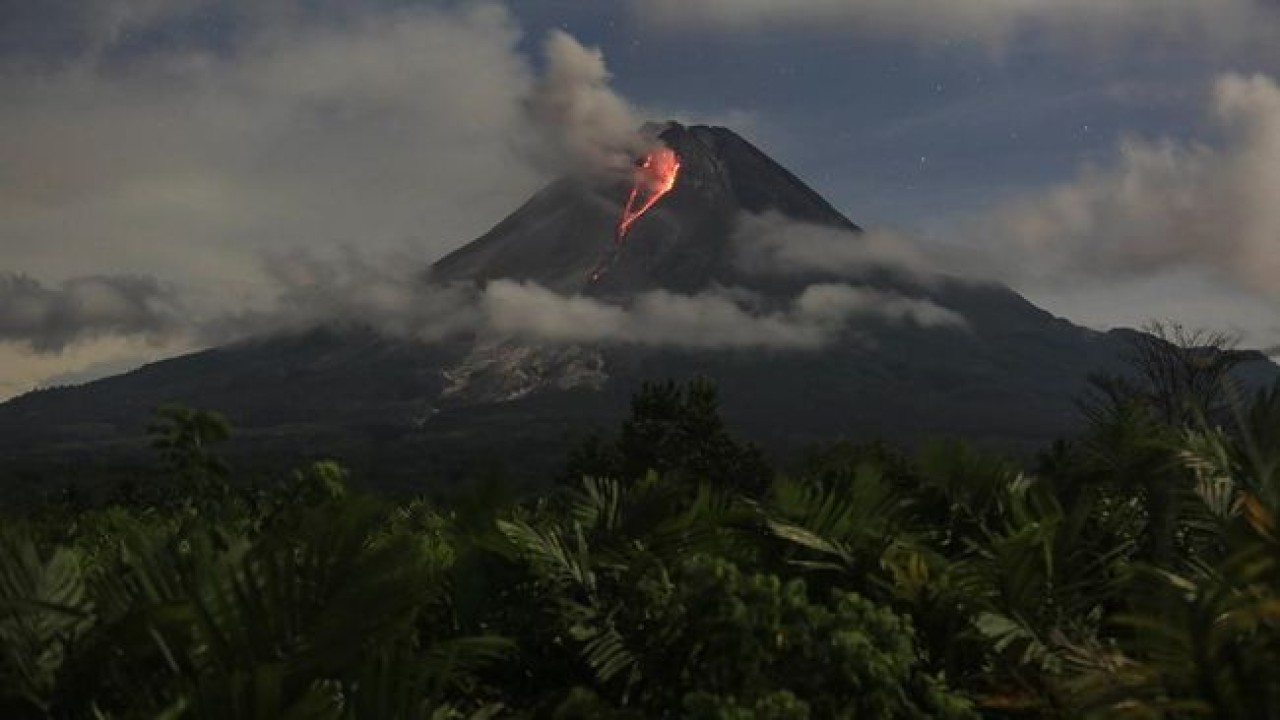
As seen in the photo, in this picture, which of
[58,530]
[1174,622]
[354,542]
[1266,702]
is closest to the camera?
→ [1266,702]

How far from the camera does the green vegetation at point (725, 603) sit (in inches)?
121

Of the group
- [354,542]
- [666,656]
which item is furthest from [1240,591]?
[354,542]

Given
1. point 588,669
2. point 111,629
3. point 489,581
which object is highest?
point 111,629

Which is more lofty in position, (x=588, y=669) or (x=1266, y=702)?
(x=1266, y=702)

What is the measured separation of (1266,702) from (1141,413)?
3.76m

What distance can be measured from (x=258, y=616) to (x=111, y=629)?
45 centimetres

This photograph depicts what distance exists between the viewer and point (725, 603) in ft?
13.5

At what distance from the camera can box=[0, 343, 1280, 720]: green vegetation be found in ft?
10.1

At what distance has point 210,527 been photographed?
18.8 ft

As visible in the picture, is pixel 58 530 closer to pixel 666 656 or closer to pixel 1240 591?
pixel 666 656

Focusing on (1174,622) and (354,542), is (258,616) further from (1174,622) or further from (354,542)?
(1174,622)

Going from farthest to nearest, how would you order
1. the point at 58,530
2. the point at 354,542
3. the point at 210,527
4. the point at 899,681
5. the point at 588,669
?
the point at 58,530 < the point at 210,527 < the point at 588,669 < the point at 899,681 < the point at 354,542

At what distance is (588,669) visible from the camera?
504 cm

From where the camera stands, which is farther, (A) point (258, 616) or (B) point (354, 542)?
(B) point (354, 542)
